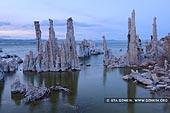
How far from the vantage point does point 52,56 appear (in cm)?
4912

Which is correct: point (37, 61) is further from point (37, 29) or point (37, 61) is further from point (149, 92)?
point (149, 92)

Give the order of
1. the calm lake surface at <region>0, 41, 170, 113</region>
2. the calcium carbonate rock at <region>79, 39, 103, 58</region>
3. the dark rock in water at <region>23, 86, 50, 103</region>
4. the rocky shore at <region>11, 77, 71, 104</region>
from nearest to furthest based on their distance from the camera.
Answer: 1. the calm lake surface at <region>0, 41, 170, 113</region>
2. the dark rock in water at <region>23, 86, 50, 103</region>
3. the rocky shore at <region>11, 77, 71, 104</region>
4. the calcium carbonate rock at <region>79, 39, 103, 58</region>

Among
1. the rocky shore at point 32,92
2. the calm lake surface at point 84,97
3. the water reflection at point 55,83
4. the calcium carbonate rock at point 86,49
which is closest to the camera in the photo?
the calm lake surface at point 84,97

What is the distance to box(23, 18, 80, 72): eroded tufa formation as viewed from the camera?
48.8 m

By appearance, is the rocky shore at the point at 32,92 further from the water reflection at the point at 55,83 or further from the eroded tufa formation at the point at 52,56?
the eroded tufa formation at the point at 52,56

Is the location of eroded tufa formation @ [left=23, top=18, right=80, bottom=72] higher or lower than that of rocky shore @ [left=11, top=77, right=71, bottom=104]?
higher

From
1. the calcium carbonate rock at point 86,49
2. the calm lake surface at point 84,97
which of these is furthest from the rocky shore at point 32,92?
the calcium carbonate rock at point 86,49

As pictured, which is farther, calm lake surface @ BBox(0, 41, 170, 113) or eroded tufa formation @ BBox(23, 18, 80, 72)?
eroded tufa formation @ BBox(23, 18, 80, 72)

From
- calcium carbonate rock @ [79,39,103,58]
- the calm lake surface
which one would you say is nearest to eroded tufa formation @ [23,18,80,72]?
the calm lake surface

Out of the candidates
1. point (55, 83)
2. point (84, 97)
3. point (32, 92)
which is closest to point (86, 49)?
point (55, 83)

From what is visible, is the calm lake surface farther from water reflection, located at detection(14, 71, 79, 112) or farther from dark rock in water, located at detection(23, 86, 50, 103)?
dark rock in water, located at detection(23, 86, 50, 103)

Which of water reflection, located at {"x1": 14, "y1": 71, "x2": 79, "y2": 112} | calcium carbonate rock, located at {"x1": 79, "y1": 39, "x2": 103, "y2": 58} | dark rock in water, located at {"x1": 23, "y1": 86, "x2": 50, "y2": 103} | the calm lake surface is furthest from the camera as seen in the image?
calcium carbonate rock, located at {"x1": 79, "y1": 39, "x2": 103, "y2": 58}

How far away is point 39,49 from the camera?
50.6 metres

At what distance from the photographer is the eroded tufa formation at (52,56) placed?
1922 inches
